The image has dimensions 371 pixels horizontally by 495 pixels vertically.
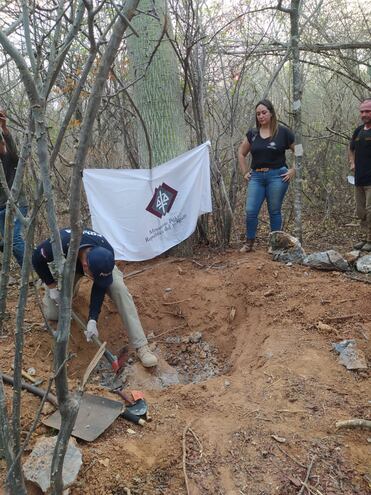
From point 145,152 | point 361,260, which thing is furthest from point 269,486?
point 145,152

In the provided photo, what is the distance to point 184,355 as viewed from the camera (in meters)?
3.80

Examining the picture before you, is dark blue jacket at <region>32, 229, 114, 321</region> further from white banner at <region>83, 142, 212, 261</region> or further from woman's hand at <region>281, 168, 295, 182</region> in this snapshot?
woman's hand at <region>281, 168, 295, 182</region>

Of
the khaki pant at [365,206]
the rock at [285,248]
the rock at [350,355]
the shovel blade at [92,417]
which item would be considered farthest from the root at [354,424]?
the khaki pant at [365,206]

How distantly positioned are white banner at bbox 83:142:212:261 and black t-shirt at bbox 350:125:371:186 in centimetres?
181

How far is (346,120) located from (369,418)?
5.66m

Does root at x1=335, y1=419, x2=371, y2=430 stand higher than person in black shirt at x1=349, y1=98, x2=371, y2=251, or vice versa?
person in black shirt at x1=349, y1=98, x2=371, y2=251

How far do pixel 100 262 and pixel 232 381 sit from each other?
1241 mm

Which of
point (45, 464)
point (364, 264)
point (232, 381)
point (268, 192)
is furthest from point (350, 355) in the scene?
point (268, 192)

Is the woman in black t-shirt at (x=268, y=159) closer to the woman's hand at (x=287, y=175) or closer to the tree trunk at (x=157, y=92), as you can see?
the woman's hand at (x=287, y=175)

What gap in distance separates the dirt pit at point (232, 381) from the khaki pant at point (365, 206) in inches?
48.7

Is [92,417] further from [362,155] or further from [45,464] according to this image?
[362,155]

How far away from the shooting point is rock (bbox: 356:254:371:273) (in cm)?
424

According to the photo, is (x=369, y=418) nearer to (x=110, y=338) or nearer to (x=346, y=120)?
(x=110, y=338)

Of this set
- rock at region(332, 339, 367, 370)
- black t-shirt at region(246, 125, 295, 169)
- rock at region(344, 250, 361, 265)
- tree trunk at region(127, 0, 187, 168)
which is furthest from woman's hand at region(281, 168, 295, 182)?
rock at region(332, 339, 367, 370)
